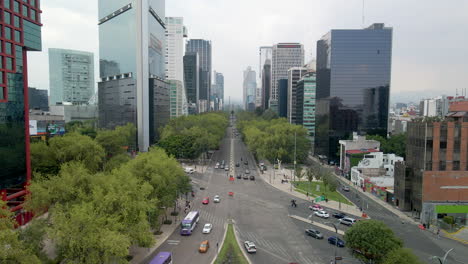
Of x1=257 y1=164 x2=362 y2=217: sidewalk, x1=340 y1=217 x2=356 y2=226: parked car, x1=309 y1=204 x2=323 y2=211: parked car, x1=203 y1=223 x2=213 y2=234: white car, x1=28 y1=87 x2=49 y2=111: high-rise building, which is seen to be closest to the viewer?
x1=203 y1=223 x2=213 y2=234: white car

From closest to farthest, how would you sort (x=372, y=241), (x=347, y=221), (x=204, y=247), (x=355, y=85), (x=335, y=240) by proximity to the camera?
(x=372, y=241)
(x=204, y=247)
(x=335, y=240)
(x=347, y=221)
(x=355, y=85)

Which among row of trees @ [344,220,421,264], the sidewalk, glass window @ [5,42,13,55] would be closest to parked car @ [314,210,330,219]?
the sidewalk

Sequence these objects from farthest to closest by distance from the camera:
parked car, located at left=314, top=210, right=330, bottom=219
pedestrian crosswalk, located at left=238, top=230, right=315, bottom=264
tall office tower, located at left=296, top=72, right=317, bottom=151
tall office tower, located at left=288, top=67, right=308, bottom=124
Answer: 1. tall office tower, located at left=288, top=67, right=308, bottom=124
2. tall office tower, located at left=296, top=72, right=317, bottom=151
3. parked car, located at left=314, top=210, right=330, bottom=219
4. pedestrian crosswalk, located at left=238, top=230, right=315, bottom=264

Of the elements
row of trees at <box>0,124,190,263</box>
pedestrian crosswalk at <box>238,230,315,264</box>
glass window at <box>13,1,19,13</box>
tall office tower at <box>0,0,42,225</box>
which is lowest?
pedestrian crosswalk at <box>238,230,315,264</box>

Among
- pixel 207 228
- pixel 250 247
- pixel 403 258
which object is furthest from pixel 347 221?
pixel 403 258

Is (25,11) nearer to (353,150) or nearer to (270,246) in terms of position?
(270,246)

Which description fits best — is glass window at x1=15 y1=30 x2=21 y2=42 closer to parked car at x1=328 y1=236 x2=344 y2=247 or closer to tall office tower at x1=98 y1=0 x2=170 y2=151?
parked car at x1=328 y1=236 x2=344 y2=247
